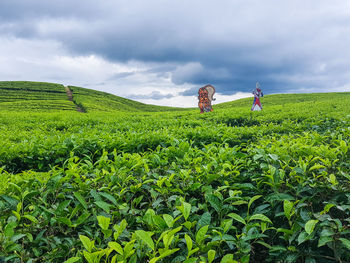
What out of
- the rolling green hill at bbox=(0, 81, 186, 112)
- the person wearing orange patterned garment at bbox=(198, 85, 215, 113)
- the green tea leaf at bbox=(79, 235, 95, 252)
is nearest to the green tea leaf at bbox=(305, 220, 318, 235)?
the green tea leaf at bbox=(79, 235, 95, 252)

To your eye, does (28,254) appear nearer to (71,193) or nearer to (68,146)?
(71,193)

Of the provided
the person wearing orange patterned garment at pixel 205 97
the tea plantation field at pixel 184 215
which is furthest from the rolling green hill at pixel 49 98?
the tea plantation field at pixel 184 215

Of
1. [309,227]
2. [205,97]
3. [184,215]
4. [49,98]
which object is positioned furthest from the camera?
[49,98]

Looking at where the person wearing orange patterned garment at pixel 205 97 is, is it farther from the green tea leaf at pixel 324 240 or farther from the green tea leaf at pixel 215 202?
the green tea leaf at pixel 324 240

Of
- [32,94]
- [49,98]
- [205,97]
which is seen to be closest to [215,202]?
[205,97]

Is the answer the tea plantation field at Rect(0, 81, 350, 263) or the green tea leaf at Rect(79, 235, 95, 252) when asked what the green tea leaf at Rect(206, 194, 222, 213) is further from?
the green tea leaf at Rect(79, 235, 95, 252)

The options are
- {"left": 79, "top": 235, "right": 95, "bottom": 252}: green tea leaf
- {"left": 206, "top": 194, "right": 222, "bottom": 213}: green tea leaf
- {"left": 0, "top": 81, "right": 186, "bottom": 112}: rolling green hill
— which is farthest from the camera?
{"left": 0, "top": 81, "right": 186, "bottom": 112}: rolling green hill

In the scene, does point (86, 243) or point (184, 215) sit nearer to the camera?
point (86, 243)

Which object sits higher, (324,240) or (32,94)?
(32,94)

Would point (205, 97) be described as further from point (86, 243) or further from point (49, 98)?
point (49, 98)

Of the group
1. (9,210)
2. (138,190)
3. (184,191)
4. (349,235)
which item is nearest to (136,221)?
(138,190)

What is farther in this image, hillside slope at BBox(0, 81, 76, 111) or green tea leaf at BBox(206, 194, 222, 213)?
hillside slope at BBox(0, 81, 76, 111)

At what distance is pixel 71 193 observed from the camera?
214 cm

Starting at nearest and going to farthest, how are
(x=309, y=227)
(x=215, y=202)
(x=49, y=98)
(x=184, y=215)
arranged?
1. (x=309, y=227)
2. (x=184, y=215)
3. (x=215, y=202)
4. (x=49, y=98)
